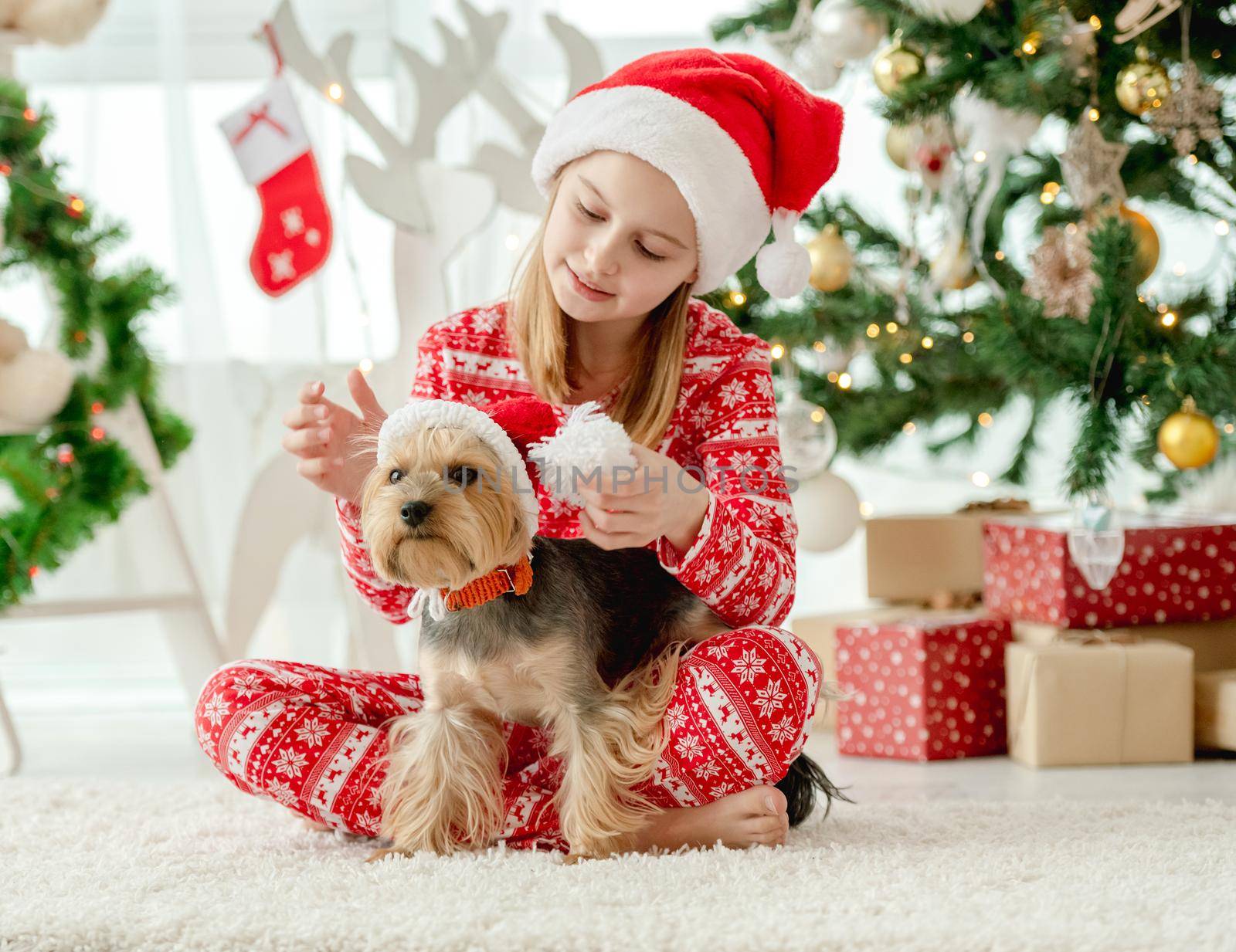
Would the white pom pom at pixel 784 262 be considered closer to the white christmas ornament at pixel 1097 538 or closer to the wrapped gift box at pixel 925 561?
the white christmas ornament at pixel 1097 538

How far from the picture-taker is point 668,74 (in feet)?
5.01

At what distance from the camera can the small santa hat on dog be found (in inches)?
47.5

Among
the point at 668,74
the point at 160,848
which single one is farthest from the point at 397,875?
the point at 668,74

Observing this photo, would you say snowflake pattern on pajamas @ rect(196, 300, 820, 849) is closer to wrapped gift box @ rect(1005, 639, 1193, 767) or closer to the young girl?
the young girl

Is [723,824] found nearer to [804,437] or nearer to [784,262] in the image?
[784,262]

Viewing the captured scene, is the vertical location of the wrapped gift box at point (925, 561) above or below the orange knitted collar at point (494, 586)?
below

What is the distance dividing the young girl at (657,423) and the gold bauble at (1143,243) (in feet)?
2.43

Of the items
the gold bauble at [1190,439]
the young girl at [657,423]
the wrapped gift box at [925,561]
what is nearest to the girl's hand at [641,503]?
the young girl at [657,423]

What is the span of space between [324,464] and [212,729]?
1.16ft

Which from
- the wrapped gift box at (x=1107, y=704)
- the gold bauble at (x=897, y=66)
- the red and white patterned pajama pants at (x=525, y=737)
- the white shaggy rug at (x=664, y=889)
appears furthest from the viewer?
the gold bauble at (x=897, y=66)

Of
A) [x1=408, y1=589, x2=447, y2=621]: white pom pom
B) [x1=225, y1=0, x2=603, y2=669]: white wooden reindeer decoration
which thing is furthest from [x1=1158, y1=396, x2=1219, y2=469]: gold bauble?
[x1=408, y1=589, x2=447, y2=621]: white pom pom

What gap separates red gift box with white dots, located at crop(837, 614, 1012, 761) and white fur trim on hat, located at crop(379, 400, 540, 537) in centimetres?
113

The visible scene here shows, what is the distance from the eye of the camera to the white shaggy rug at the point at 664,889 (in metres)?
1.11

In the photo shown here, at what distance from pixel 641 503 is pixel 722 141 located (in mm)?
499
